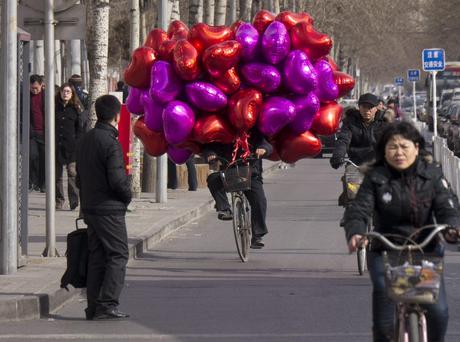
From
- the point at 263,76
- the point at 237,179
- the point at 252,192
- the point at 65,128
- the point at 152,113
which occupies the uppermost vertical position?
the point at 263,76

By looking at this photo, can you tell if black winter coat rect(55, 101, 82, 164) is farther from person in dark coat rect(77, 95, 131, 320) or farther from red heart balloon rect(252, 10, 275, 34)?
person in dark coat rect(77, 95, 131, 320)

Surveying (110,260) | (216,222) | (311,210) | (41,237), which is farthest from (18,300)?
(311,210)

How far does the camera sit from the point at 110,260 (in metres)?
11.5

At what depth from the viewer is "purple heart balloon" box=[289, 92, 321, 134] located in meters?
15.3

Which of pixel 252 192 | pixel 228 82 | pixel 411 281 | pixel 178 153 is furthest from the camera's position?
pixel 178 153

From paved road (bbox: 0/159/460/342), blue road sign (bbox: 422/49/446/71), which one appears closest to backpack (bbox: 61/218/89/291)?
paved road (bbox: 0/159/460/342)

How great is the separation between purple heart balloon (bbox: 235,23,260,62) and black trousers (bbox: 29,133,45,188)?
925 cm

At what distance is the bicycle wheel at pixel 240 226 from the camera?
15496 millimetres

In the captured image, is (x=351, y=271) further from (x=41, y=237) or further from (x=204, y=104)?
(x=41, y=237)

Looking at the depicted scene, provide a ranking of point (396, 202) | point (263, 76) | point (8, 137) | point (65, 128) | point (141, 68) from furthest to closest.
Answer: point (65, 128) → point (141, 68) → point (263, 76) → point (8, 137) → point (396, 202)

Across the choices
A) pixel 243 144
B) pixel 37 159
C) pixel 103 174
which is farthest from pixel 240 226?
pixel 37 159

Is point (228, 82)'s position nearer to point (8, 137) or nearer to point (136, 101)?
point (136, 101)

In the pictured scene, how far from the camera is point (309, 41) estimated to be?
15.3 meters

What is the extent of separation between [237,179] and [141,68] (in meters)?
1.61
